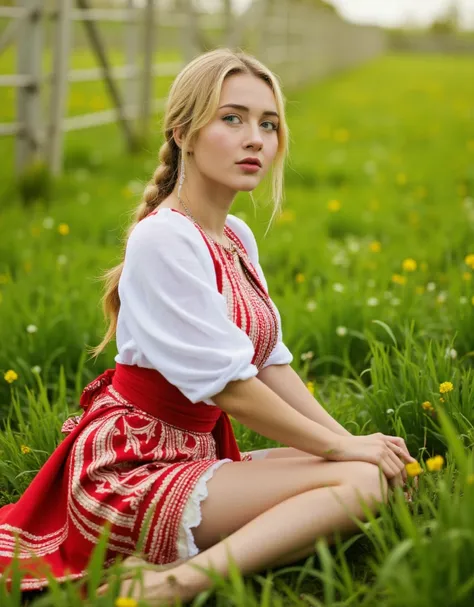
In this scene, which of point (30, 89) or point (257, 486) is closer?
point (257, 486)

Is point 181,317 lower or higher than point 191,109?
lower

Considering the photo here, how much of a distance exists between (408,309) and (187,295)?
5.16ft

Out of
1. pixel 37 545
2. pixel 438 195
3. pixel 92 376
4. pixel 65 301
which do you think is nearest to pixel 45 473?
pixel 37 545

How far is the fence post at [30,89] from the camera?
6070 millimetres

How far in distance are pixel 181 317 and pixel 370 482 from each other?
53cm

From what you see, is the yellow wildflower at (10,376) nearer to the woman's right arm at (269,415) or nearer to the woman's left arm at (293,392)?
the woman's left arm at (293,392)

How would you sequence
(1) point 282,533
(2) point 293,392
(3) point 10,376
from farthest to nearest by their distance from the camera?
(3) point 10,376 → (2) point 293,392 → (1) point 282,533

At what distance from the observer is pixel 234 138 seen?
2.11 meters

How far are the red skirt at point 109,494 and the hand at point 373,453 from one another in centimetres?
26

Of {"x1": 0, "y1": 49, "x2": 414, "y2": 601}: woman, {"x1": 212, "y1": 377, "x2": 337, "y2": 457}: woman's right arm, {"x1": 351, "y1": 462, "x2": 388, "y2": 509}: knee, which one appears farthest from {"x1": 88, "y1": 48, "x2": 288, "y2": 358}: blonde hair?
{"x1": 351, "y1": 462, "x2": 388, "y2": 509}: knee

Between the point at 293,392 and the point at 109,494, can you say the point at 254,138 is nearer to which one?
the point at 293,392

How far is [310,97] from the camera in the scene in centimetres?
1459

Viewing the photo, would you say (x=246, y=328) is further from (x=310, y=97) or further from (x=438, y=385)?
(x=310, y=97)

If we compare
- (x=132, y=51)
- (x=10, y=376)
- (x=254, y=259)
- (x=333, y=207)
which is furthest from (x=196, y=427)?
(x=132, y=51)
